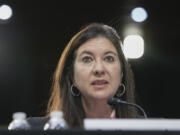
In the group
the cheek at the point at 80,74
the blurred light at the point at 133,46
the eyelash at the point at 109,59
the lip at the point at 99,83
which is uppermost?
the blurred light at the point at 133,46

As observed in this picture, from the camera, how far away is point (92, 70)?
209 centimetres

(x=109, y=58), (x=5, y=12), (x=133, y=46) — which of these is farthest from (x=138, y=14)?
(x=109, y=58)

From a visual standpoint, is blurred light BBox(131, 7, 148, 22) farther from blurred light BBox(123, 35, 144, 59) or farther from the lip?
the lip

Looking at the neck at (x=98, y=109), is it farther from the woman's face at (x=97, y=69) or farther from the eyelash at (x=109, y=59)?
the eyelash at (x=109, y=59)

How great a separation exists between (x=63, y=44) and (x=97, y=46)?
5.02 ft

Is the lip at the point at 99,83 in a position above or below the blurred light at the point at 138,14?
below

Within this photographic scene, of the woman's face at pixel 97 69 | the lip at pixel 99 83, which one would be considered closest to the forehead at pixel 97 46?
the woman's face at pixel 97 69

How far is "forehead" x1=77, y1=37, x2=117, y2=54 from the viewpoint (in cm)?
213

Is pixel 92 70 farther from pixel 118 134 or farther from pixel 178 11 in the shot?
pixel 178 11

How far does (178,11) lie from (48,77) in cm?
122

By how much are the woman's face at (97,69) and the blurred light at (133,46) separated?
143 centimetres

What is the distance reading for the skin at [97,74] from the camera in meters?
2.06

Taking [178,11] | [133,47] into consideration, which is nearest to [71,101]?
[133,47]

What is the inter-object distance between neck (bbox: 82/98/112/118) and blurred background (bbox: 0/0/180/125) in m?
1.54
